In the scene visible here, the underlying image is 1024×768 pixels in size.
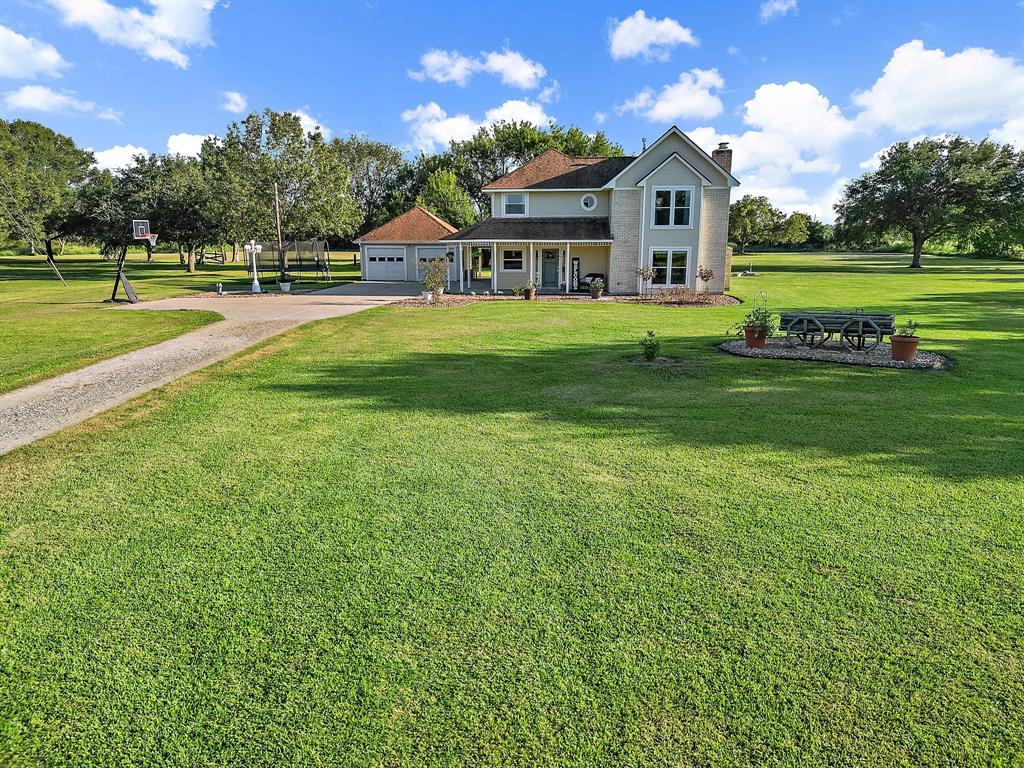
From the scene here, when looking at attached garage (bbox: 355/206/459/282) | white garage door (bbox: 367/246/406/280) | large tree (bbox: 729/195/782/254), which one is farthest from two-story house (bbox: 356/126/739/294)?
large tree (bbox: 729/195/782/254)

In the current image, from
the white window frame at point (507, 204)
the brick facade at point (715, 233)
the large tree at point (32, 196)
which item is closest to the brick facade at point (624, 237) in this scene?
the brick facade at point (715, 233)

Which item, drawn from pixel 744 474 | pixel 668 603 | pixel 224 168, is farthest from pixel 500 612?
pixel 224 168

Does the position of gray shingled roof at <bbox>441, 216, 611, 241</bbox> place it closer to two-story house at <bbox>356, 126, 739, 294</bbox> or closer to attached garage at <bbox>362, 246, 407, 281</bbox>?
two-story house at <bbox>356, 126, 739, 294</bbox>

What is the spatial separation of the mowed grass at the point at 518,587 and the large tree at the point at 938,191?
59.4m

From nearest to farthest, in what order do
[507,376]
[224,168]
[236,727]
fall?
[236,727]
[507,376]
[224,168]

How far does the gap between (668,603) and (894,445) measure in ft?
14.5

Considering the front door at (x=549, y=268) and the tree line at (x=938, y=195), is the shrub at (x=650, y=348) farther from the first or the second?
the tree line at (x=938, y=195)

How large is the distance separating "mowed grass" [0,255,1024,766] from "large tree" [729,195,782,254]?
9175 centimetres

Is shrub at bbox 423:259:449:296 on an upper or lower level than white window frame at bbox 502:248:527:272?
lower

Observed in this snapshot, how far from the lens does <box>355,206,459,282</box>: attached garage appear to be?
39659mm

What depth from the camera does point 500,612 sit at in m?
3.56

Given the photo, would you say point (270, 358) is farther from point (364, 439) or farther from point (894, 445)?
point (894, 445)

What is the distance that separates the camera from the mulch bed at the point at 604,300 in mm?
24312

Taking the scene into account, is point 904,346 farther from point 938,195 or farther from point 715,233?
point 938,195
